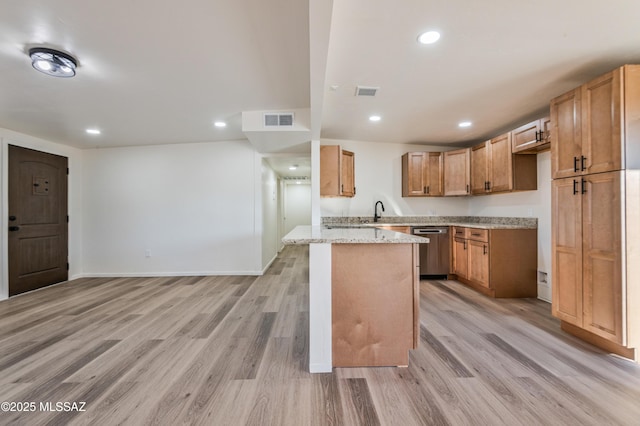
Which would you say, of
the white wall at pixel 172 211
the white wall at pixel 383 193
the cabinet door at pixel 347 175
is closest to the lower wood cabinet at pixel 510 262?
the white wall at pixel 383 193

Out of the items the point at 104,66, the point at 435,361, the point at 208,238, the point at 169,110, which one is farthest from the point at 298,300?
the point at 104,66

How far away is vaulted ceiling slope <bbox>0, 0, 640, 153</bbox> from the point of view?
1544 mm

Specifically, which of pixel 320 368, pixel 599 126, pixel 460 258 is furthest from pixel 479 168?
pixel 320 368

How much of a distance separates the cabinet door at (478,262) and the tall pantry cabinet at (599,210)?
1006 millimetres

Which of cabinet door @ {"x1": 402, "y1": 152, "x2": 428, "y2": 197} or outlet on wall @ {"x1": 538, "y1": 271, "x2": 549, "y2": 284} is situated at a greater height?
cabinet door @ {"x1": 402, "y1": 152, "x2": 428, "y2": 197}

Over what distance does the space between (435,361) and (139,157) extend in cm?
528

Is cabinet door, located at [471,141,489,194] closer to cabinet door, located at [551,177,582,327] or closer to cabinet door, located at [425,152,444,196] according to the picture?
cabinet door, located at [425,152,444,196]

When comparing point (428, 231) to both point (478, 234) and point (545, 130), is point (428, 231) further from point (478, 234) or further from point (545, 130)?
point (545, 130)

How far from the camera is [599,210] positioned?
2.00 metres

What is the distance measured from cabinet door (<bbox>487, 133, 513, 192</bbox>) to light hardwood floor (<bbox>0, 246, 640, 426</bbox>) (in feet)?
5.22

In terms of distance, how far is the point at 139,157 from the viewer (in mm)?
4539

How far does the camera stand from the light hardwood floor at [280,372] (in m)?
1.43

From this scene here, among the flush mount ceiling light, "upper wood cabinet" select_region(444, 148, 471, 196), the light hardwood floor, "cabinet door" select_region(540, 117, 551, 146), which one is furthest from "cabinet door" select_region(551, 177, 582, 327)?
the flush mount ceiling light

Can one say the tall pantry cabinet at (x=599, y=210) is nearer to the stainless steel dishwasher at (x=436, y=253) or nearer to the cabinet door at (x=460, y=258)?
the cabinet door at (x=460, y=258)
